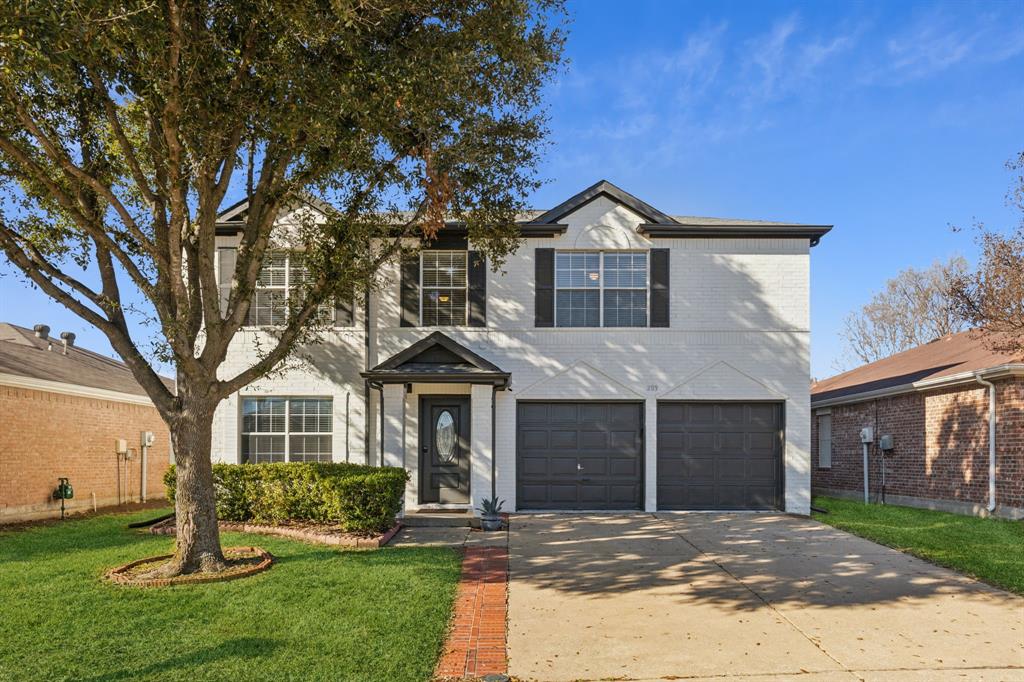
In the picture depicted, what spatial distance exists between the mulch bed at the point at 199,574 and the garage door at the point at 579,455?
594 cm

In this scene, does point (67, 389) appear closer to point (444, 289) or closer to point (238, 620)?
point (444, 289)

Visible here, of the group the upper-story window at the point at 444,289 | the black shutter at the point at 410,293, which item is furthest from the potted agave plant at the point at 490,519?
the black shutter at the point at 410,293

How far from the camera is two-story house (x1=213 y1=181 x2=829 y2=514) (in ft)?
46.5

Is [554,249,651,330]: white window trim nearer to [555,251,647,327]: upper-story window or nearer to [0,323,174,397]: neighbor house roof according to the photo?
[555,251,647,327]: upper-story window

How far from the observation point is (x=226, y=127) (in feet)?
26.4

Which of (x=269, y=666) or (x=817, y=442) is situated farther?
(x=817, y=442)

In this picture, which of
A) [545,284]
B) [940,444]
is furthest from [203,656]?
[940,444]

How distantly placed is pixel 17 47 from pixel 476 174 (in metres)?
5.70

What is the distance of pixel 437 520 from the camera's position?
12.7 metres

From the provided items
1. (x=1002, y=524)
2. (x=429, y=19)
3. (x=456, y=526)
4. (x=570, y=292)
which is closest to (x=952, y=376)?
(x=1002, y=524)

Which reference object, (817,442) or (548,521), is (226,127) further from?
(817,442)

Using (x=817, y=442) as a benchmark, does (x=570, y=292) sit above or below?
above

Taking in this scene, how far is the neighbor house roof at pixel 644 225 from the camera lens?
1422cm

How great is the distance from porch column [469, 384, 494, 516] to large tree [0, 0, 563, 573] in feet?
13.4
